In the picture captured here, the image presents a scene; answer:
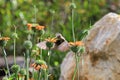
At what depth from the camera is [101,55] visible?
2.71 meters

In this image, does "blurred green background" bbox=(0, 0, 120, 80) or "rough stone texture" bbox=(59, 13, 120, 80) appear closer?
"rough stone texture" bbox=(59, 13, 120, 80)

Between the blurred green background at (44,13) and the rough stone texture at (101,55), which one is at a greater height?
the rough stone texture at (101,55)

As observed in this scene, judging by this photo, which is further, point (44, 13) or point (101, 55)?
point (44, 13)

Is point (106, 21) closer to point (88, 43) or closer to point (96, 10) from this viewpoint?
point (88, 43)

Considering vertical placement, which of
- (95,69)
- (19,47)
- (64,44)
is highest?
(64,44)

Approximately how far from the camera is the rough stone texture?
2643mm

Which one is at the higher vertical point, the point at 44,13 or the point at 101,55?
the point at 101,55

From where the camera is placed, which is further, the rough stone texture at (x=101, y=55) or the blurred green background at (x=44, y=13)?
the blurred green background at (x=44, y=13)

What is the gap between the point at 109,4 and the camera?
6.52m

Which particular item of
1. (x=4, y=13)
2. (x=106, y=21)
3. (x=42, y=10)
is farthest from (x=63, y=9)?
(x=106, y=21)

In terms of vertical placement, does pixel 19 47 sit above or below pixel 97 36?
below

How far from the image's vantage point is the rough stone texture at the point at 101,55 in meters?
2.64

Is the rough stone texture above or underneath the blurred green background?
above

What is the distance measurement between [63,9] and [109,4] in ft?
2.33
